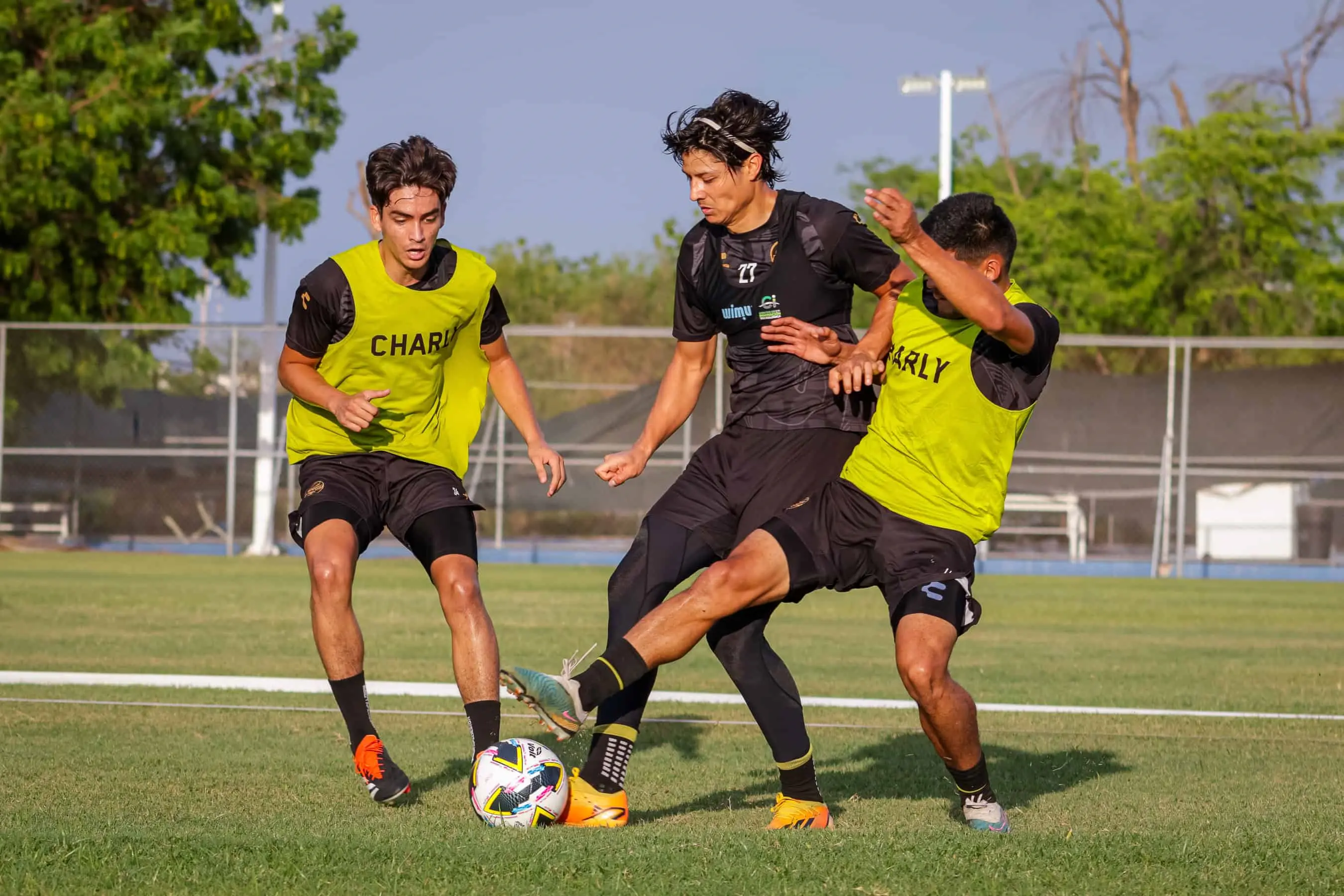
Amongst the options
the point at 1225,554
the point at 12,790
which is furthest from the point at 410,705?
the point at 1225,554

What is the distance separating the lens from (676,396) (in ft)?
20.6

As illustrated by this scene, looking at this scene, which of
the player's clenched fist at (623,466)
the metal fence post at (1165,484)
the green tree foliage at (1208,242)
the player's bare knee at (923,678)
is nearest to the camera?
the player's bare knee at (923,678)

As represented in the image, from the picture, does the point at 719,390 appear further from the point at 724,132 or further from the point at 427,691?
the point at 724,132

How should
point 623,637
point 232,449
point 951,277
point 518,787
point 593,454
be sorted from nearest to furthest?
point 951,277, point 518,787, point 623,637, point 232,449, point 593,454

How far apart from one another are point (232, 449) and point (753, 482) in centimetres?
1920

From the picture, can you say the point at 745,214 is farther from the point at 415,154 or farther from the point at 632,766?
the point at 632,766

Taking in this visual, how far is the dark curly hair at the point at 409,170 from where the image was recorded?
5973 mm

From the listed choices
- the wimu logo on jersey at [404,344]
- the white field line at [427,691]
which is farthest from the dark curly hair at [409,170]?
the white field line at [427,691]

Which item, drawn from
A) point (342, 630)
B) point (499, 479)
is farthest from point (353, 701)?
point (499, 479)

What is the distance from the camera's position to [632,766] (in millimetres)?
A: 7078

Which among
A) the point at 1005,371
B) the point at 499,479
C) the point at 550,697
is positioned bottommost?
the point at 499,479

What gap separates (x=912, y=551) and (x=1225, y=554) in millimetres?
21271

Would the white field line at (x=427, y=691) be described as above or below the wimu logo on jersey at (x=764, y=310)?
below

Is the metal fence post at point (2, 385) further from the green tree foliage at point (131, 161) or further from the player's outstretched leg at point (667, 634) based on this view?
the player's outstretched leg at point (667, 634)
